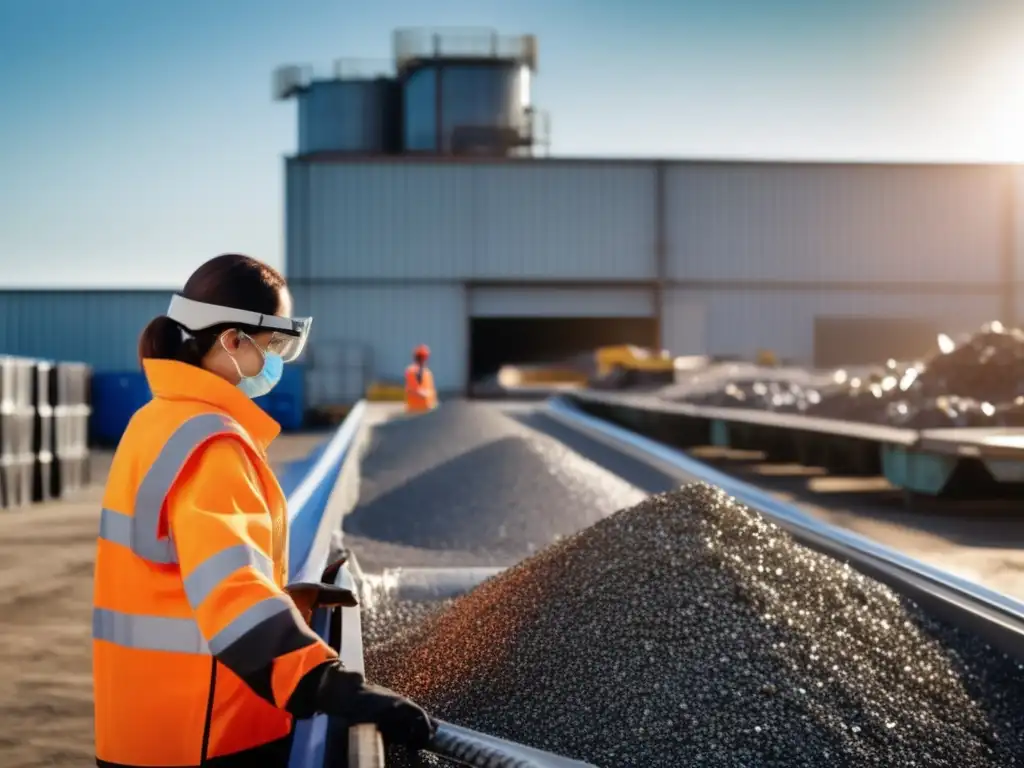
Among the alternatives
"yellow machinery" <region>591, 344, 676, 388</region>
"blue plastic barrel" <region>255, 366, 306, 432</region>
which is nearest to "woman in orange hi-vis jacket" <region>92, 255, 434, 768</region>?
"yellow machinery" <region>591, 344, 676, 388</region>

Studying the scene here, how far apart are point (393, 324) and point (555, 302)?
11.2 feet

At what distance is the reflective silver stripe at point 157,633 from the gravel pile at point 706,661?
107 centimetres

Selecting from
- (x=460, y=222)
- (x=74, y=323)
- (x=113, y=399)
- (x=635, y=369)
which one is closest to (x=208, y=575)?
(x=635, y=369)

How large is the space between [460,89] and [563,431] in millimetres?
13715

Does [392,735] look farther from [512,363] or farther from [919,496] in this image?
[512,363]

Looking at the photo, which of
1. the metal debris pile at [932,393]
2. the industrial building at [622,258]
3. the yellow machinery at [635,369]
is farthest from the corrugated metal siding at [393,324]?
the metal debris pile at [932,393]

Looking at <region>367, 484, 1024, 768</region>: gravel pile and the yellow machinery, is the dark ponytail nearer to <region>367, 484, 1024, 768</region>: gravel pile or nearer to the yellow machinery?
<region>367, 484, 1024, 768</region>: gravel pile

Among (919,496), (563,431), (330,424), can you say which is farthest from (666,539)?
(330,424)

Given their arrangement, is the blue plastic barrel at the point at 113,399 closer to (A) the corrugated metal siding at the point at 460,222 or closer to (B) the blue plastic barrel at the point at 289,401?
(B) the blue plastic barrel at the point at 289,401

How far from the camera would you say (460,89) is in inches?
878

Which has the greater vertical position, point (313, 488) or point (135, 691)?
point (135, 691)

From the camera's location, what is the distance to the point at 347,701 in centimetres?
132

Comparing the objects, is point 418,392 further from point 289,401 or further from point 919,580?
point 919,580

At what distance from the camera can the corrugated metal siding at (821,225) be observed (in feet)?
69.0
